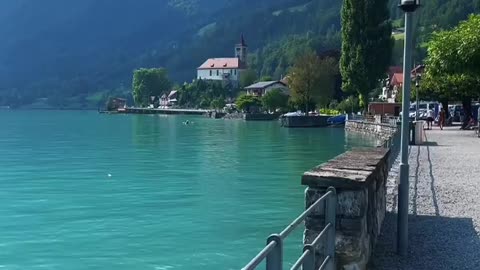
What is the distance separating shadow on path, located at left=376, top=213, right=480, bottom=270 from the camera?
28.9 feet

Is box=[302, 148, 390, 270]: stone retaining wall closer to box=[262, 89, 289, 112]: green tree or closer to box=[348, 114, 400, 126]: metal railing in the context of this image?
box=[348, 114, 400, 126]: metal railing

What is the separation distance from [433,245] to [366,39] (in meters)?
66.0

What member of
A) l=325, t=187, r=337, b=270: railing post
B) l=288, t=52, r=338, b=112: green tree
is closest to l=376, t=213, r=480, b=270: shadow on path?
l=325, t=187, r=337, b=270: railing post

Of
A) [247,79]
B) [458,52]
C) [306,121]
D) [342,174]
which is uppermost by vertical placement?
[247,79]

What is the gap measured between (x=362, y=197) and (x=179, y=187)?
61.8 feet

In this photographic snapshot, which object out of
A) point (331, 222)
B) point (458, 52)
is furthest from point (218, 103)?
point (331, 222)

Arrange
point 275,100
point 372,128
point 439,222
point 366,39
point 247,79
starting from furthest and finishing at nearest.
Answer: point 247,79 < point 275,100 < point 366,39 < point 372,128 < point 439,222

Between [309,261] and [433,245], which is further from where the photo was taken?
[433,245]

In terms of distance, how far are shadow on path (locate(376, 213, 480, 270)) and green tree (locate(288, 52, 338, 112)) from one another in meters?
89.9

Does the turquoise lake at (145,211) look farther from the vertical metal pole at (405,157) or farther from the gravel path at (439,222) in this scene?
the vertical metal pole at (405,157)

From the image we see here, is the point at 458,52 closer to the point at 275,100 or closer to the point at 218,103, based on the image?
the point at 275,100

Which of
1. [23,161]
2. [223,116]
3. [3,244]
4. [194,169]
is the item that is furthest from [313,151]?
[223,116]

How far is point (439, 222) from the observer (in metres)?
11.7

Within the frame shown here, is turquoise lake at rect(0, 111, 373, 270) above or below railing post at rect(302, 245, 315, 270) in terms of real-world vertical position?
below
